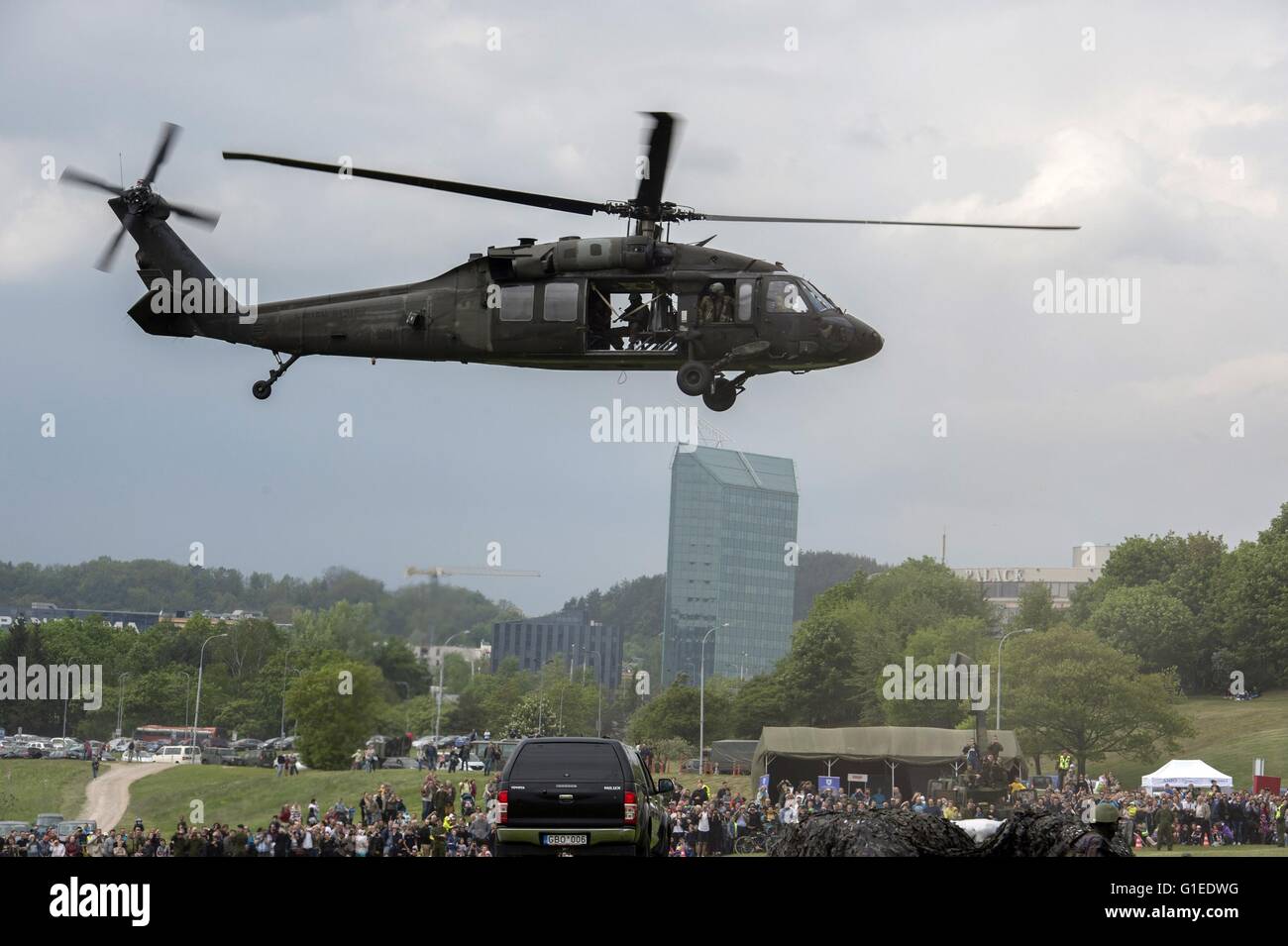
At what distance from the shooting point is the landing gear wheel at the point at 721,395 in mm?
27078

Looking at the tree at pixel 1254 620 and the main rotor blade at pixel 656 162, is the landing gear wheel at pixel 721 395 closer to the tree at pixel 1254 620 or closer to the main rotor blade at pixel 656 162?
the main rotor blade at pixel 656 162

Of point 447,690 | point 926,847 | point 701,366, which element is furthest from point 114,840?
point 926,847

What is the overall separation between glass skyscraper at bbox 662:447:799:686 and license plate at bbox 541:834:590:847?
42087 millimetres

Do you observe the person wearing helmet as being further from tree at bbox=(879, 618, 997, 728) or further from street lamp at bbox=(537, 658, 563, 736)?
tree at bbox=(879, 618, 997, 728)

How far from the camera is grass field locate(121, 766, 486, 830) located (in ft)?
132

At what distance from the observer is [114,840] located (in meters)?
26.8

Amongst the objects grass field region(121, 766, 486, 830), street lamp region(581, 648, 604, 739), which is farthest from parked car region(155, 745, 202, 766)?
street lamp region(581, 648, 604, 739)

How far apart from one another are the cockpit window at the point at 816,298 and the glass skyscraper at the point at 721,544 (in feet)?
111

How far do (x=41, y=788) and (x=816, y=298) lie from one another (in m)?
35.7

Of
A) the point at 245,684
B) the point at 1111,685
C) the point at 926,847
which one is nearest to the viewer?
the point at 926,847

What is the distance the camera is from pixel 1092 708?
243 feet
